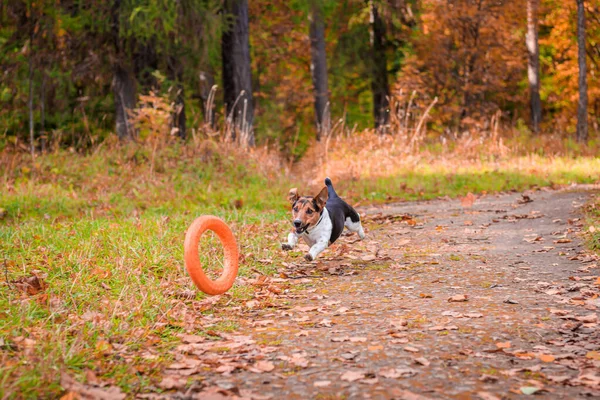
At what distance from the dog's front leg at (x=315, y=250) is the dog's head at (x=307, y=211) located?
0.20 m

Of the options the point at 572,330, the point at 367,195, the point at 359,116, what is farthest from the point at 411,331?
the point at 359,116

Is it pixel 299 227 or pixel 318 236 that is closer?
pixel 299 227

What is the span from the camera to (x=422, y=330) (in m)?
4.79

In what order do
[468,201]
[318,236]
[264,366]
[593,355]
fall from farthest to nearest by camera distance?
[468,201], [318,236], [593,355], [264,366]

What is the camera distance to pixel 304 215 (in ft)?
22.6

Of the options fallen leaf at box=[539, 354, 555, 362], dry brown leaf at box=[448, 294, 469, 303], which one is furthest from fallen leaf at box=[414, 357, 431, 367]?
dry brown leaf at box=[448, 294, 469, 303]

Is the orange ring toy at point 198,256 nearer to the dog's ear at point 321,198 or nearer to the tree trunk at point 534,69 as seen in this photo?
the dog's ear at point 321,198

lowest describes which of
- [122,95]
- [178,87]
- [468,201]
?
[468,201]

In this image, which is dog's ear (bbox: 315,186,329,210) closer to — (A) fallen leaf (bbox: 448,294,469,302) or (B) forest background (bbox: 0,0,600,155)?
(A) fallen leaf (bbox: 448,294,469,302)

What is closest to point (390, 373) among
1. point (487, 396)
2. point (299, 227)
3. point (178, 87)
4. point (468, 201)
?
point (487, 396)

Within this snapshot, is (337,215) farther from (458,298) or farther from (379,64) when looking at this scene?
(379,64)

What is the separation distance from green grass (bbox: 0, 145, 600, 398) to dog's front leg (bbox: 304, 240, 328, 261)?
15.8 inches

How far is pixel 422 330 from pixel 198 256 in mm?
1728

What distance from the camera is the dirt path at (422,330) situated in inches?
148
